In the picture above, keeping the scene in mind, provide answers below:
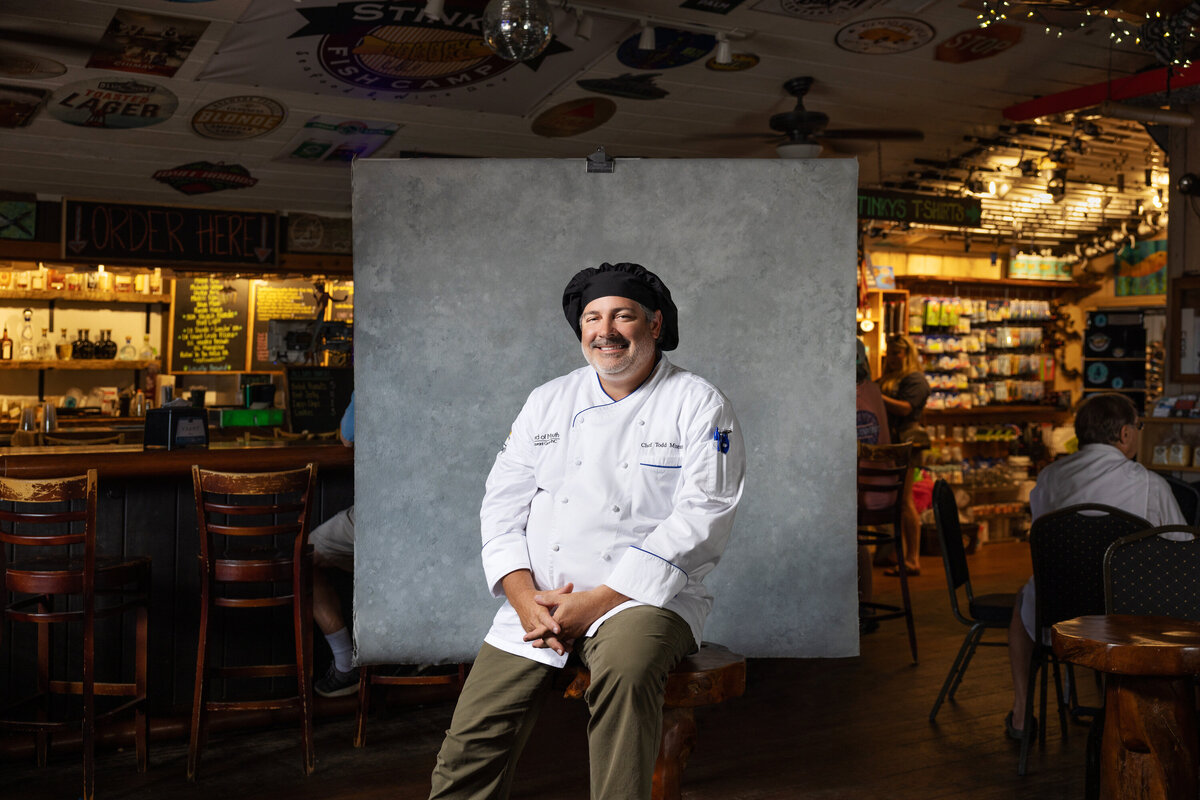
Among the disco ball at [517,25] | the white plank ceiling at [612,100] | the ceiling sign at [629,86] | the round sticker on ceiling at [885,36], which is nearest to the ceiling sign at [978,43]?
the white plank ceiling at [612,100]

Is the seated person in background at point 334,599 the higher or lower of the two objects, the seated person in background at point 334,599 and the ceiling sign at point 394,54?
the lower

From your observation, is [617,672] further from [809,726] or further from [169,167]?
[169,167]

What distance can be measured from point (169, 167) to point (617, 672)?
5.62 meters

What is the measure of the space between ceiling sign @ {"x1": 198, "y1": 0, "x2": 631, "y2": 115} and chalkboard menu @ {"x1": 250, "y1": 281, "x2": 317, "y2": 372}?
3.85 m

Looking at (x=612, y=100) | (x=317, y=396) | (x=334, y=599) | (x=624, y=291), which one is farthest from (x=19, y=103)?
(x=624, y=291)

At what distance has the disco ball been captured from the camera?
3.82m

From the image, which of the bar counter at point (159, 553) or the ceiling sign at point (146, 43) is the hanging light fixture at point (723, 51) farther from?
the bar counter at point (159, 553)

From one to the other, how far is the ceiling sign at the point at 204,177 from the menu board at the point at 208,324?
2207 millimetres

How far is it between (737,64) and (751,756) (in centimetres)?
385

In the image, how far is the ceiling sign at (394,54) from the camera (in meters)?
5.12

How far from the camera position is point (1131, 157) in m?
9.18

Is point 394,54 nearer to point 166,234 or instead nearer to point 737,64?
point 737,64

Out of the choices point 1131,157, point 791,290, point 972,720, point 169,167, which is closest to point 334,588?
point 791,290

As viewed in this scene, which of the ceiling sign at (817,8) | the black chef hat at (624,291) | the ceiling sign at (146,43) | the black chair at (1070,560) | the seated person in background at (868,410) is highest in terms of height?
the ceiling sign at (817,8)
